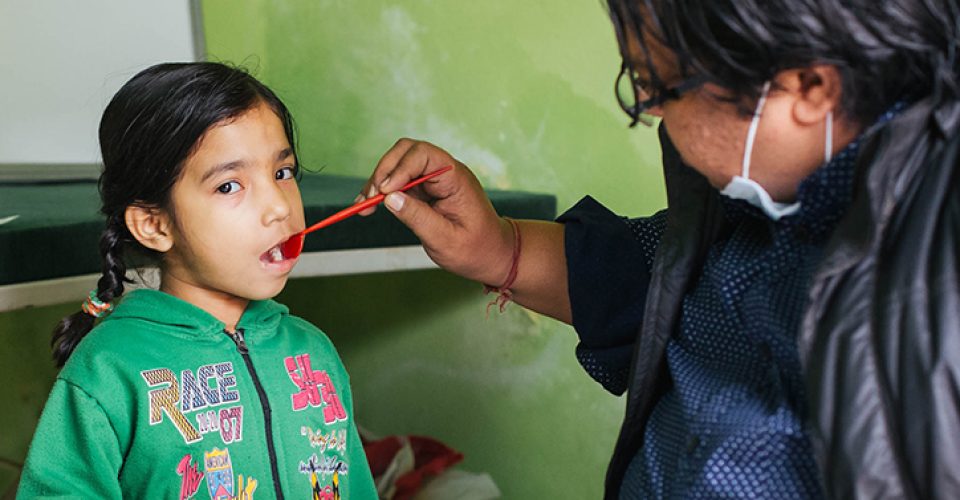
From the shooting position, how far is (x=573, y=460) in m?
2.03

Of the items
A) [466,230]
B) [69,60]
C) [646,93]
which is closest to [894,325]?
[646,93]

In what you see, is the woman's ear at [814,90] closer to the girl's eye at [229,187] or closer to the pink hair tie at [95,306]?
the girl's eye at [229,187]

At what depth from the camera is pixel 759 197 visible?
0.90 m

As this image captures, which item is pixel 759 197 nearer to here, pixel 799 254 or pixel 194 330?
pixel 799 254

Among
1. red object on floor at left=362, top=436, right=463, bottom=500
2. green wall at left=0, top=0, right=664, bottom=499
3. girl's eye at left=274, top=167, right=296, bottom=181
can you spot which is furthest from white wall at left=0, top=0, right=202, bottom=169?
girl's eye at left=274, top=167, right=296, bottom=181

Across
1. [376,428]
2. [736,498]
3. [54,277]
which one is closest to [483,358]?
[376,428]

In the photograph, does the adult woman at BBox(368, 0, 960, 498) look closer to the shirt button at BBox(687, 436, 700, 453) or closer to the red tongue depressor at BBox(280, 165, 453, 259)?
the shirt button at BBox(687, 436, 700, 453)

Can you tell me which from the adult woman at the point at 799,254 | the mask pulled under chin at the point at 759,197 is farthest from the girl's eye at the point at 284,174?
the mask pulled under chin at the point at 759,197

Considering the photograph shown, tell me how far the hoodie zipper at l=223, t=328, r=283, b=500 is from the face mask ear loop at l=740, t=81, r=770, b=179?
0.64 m

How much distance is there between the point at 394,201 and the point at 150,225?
30 cm

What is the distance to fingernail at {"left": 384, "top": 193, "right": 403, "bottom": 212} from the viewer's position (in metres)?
1.25

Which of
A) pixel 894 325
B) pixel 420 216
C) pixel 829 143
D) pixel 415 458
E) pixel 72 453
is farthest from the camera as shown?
pixel 415 458

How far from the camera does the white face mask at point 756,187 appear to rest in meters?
0.85

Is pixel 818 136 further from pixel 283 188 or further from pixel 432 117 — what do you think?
pixel 432 117
